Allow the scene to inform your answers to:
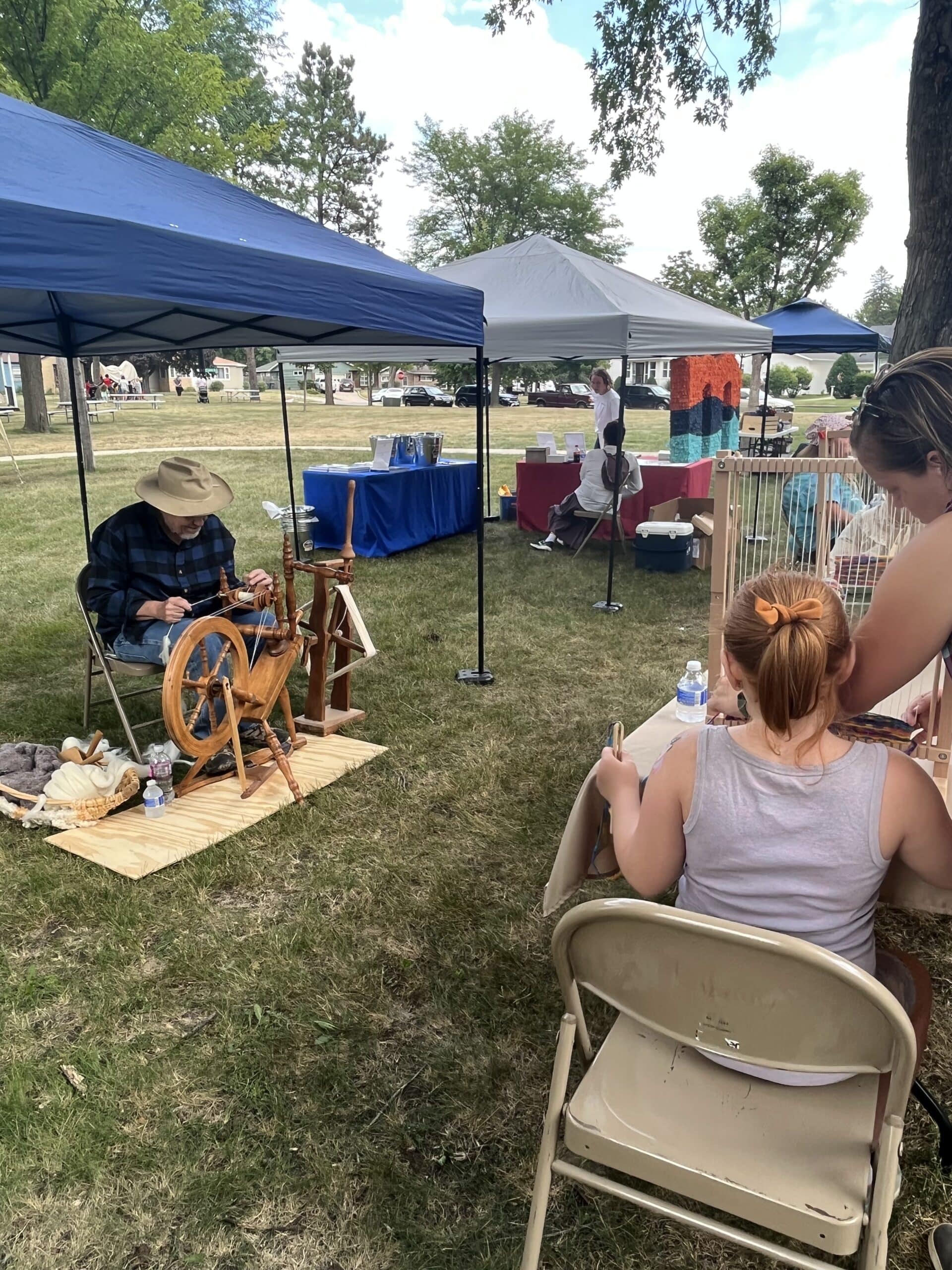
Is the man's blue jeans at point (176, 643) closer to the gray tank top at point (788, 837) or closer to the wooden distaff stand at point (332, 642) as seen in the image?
the wooden distaff stand at point (332, 642)

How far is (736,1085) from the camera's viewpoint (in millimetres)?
1316

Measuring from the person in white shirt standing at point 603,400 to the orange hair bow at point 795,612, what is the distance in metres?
7.22

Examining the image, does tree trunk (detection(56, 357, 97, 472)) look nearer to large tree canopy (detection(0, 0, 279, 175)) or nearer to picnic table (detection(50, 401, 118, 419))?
picnic table (detection(50, 401, 118, 419))

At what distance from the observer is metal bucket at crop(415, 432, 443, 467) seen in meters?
8.75

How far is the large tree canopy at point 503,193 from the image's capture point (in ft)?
112

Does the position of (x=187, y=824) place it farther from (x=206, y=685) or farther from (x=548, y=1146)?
(x=548, y=1146)

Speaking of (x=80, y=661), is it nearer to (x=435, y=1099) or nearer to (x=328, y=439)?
(x=435, y=1099)

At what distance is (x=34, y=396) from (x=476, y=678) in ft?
58.5

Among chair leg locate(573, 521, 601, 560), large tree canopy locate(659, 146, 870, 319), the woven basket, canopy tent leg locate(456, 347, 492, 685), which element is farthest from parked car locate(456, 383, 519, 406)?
the woven basket

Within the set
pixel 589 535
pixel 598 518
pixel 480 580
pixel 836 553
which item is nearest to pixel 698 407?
pixel 589 535

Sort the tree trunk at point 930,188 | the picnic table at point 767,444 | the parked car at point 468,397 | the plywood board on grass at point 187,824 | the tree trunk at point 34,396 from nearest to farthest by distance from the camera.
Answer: the plywood board on grass at point 187,824 < the tree trunk at point 930,188 < the picnic table at point 767,444 < the tree trunk at point 34,396 < the parked car at point 468,397

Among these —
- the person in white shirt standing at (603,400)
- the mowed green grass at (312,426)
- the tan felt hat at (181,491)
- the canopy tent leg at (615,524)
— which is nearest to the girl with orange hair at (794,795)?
the tan felt hat at (181,491)

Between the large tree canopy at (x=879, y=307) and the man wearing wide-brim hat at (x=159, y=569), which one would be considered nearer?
the man wearing wide-brim hat at (x=159, y=569)

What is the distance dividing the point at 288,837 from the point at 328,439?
65.1 ft
